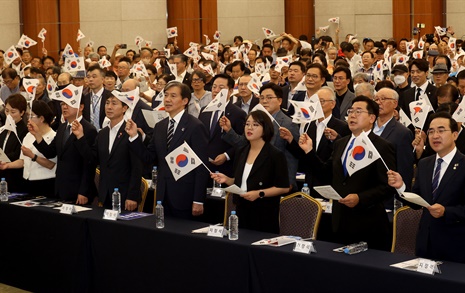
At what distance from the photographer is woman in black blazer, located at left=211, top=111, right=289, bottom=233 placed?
20.2 feet

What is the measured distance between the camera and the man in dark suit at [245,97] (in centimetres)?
971

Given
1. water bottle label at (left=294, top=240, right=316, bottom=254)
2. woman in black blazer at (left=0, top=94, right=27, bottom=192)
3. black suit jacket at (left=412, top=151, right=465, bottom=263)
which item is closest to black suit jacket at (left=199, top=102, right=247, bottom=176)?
woman in black blazer at (left=0, top=94, right=27, bottom=192)

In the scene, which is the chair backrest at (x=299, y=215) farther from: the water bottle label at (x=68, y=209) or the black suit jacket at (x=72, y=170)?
the black suit jacket at (x=72, y=170)

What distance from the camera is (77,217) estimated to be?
6512 millimetres

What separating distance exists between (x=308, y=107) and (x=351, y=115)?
1.02 meters

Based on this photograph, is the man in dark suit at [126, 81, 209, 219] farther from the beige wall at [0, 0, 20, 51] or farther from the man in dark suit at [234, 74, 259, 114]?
the beige wall at [0, 0, 20, 51]

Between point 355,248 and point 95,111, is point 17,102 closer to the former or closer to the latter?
point 95,111

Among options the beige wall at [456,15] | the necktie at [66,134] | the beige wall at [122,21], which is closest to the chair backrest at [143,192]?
the necktie at [66,134]

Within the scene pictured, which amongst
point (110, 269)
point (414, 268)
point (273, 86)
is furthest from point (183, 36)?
point (414, 268)

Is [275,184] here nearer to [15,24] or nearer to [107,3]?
[15,24]

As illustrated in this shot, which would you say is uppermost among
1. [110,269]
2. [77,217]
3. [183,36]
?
[183,36]

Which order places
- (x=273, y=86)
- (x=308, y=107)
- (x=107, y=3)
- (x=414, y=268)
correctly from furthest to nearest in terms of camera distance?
(x=107, y=3)
(x=273, y=86)
(x=308, y=107)
(x=414, y=268)

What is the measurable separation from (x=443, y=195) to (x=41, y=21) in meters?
15.7

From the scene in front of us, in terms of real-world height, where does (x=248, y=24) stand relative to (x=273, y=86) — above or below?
above
